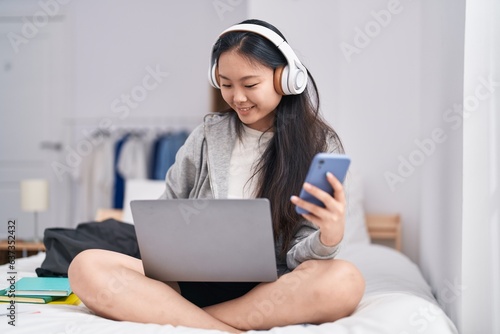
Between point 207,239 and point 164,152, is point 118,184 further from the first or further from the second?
point 207,239

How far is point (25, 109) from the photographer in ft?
15.7

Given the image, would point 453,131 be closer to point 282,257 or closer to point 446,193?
point 446,193

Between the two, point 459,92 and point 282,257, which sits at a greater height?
point 459,92

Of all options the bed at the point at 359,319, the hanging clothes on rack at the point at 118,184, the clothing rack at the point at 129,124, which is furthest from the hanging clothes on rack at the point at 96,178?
the bed at the point at 359,319

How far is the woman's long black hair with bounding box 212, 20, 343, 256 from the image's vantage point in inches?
59.9

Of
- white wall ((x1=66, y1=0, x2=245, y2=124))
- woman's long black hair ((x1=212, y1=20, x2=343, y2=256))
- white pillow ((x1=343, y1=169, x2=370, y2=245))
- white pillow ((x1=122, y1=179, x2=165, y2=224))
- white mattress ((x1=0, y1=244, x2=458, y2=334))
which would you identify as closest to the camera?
white mattress ((x1=0, y1=244, x2=458, y2=334))

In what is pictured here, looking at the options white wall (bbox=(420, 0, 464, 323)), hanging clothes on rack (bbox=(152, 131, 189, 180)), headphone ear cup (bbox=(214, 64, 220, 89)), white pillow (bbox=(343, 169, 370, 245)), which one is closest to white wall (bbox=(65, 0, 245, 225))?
hanging clothes on rack (bbox=(152, 131, 189, 180))

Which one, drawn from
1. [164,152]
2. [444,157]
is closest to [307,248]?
[444,157]

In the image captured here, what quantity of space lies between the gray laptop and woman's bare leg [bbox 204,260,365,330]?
42 millimetres

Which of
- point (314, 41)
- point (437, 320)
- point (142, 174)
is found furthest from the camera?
point (142, 174)

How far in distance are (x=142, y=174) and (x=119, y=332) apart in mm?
3193

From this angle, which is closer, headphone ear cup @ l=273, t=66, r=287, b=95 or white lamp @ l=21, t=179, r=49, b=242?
headphone ear cup @ l=273, t=66, r=287, b=95

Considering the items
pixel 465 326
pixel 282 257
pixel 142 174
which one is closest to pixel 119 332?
pixel 282 257

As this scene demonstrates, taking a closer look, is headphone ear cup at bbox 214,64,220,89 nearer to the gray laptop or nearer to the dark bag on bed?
the gray laptop
